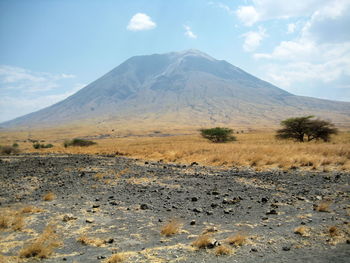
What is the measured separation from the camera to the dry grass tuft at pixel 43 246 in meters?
4.68

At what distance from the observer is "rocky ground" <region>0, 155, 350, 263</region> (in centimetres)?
473

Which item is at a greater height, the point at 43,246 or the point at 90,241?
the point at 43,246

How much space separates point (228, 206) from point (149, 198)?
119 inches

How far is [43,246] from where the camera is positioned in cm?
493

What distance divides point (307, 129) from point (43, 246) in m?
34.9

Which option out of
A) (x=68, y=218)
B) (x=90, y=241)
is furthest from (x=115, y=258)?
(x=68, y=218)

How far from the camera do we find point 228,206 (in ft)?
24.9

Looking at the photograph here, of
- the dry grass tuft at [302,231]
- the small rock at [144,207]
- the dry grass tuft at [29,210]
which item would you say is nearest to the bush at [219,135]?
the small rock at [144,207]

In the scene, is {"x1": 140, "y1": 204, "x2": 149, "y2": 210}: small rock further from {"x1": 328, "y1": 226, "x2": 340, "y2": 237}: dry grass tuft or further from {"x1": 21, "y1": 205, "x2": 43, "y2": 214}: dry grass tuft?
{"x1": 328, "y1": 226, "x2": 340, "y2": 237}: dry grass tuft

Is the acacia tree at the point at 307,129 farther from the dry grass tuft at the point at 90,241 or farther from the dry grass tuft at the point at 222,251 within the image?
the dry grass tuft at the point at 90,241

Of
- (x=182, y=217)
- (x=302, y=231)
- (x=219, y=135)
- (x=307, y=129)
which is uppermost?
(x=307, y=129)

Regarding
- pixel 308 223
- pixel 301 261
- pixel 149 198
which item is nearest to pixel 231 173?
pixel 149 198

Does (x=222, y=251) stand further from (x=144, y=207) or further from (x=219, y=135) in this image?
(x=219, y=135)

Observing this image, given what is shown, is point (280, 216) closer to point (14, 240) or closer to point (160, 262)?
point (160, 262)
